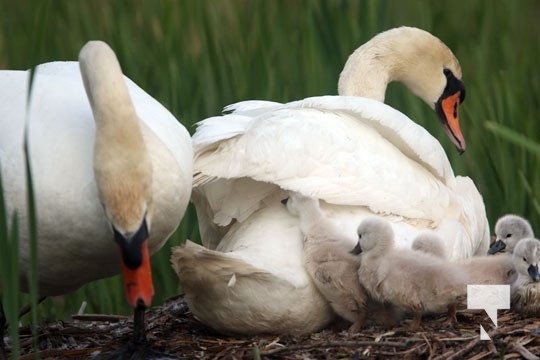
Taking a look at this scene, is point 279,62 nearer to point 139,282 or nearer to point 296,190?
point 296,190

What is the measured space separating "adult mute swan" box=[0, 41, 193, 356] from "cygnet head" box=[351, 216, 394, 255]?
0.69 m

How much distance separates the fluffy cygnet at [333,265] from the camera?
418 cm

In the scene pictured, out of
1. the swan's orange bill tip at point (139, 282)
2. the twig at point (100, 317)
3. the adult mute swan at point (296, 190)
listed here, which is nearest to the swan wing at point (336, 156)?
the adult mute swan at point (296, 190)

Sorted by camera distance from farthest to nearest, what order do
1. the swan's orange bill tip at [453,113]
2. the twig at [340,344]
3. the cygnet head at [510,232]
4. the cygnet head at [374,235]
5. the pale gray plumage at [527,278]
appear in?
the swan's orange bill tip at [453,113] → the cygnet head at [510,232] → the pale gray plumage at [527,278] → the cygnet head at [374,235] → the twig at [340,344]

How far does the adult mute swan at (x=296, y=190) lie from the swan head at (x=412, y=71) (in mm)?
998

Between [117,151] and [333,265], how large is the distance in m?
1.03

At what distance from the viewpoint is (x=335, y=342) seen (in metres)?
4.04

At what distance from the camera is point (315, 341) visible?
422cm

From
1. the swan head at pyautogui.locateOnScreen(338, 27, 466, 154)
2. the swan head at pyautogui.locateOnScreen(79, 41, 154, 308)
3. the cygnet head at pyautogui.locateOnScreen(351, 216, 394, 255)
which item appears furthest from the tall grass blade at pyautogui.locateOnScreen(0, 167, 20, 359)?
the swan head at pyautogui.locateOnScreen(338, 27, 466, 154)

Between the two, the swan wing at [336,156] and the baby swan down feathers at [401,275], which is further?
the swan wing at [336,156]

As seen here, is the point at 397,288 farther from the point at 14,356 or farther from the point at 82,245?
the point at 14,356

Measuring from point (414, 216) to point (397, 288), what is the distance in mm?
395

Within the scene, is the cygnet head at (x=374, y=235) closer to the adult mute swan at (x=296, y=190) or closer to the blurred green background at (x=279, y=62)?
the adult mute swan at (x=296, y=190)

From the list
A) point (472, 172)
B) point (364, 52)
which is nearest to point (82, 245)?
point (364, 52)
